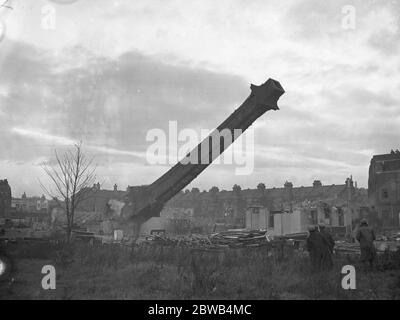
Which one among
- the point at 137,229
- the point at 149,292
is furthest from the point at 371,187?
the point at 149,292

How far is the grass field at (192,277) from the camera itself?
7.88 meters

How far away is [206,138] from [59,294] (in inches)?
295

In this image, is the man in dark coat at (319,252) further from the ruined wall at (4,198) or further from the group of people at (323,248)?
the ruined wall at (4,198)

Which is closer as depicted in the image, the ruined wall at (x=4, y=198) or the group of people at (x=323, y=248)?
the group of people at (x=323, y=248)

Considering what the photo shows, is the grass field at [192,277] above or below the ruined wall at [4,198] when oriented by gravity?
below

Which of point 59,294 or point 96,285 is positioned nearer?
point 59,294

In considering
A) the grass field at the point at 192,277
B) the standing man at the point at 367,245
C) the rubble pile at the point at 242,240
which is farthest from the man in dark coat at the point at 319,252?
the rubble pile at the point at 242,240

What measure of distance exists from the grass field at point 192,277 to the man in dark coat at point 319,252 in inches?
10.0

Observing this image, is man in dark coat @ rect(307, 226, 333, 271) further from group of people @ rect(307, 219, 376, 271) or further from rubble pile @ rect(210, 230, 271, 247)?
rubble pile @ rect(210, 230, 271, 247)

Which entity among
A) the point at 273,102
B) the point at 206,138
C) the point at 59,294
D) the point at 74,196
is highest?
the point at 273,102

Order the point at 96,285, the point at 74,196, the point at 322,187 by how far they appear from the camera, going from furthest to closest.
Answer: the point at 322,187 < the point at 74,196 < the point at 96,285

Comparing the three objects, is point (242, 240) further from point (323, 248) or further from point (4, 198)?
point (4, 198)

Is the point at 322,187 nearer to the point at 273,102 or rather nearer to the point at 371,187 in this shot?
the point at 371,187
